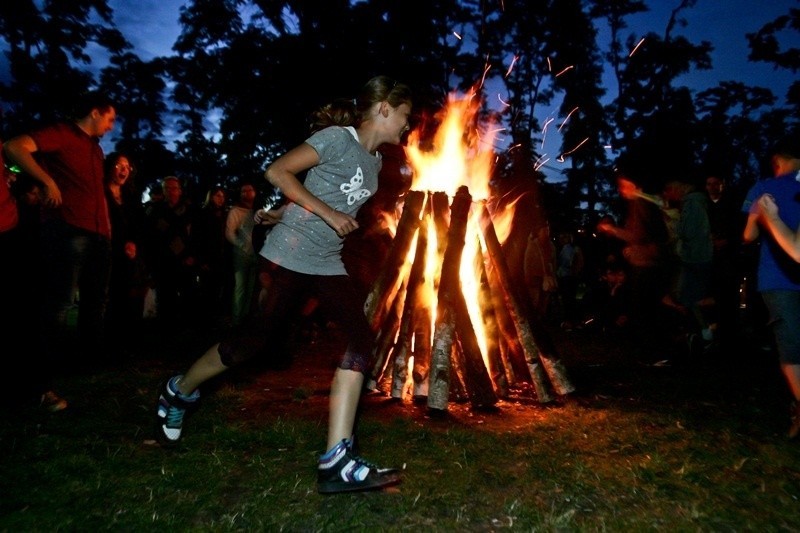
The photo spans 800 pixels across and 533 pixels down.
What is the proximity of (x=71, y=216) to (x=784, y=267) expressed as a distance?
5558mm

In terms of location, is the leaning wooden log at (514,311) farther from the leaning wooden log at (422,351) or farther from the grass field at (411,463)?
the leaning wooden log at (422,351)

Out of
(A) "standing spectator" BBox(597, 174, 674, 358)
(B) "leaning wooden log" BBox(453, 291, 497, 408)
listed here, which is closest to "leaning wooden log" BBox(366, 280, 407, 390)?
(B) "leaning wooden log" BBox(453, 291, 497, 408)

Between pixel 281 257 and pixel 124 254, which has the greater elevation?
pixel 124 254

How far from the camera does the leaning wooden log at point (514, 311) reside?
5.01m

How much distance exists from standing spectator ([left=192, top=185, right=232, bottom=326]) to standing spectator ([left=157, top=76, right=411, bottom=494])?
6.31 metres

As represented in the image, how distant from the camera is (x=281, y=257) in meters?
3.24

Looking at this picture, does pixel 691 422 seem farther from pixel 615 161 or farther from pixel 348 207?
pixel 615 161

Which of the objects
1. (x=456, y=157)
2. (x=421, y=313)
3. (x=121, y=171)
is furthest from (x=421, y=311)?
(x=121, y=171)

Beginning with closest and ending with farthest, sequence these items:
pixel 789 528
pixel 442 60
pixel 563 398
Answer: pixel 789 528
pixel 563 398
pixel 442 60

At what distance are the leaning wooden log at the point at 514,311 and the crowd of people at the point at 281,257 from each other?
0.15 m

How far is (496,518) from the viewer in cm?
286

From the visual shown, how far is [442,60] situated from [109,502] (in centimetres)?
2331

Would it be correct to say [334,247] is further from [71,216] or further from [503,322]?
[71,216]

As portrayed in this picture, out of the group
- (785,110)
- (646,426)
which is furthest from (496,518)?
(785,110)
